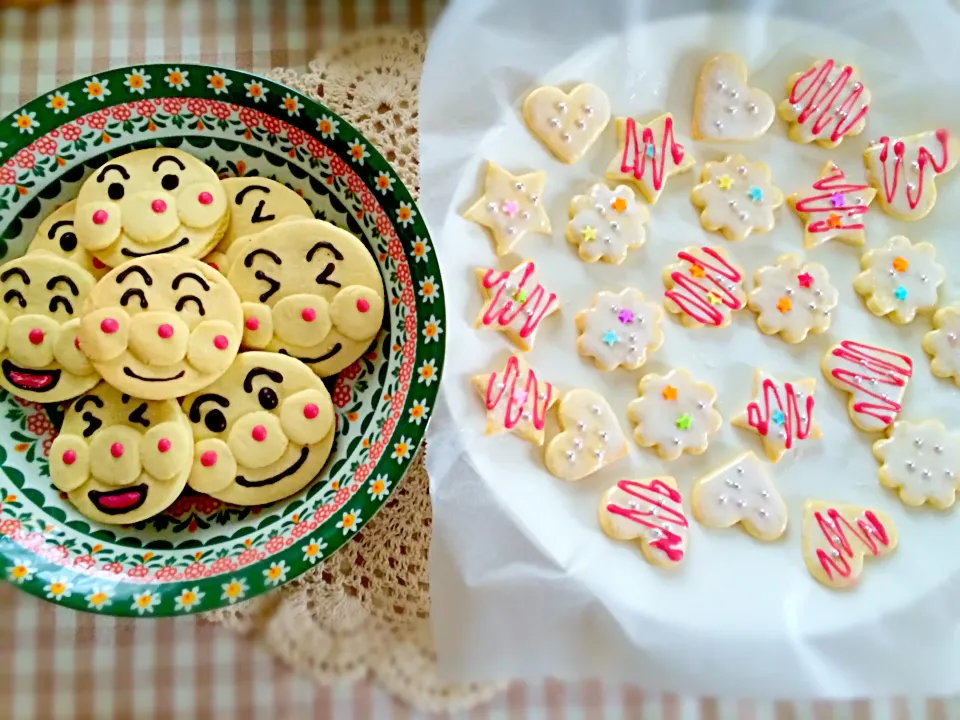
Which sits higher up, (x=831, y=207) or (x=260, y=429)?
(x=831, y=207)

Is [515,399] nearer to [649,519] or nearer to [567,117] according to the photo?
[649,519]

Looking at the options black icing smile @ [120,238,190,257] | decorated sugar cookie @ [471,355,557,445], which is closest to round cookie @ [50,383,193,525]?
black icing smile @ [120,238,190,257]

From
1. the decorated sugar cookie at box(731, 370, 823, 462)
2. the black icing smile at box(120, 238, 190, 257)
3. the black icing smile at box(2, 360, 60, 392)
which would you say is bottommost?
the decorated sugar cookie at box(731, 370, 823, 462)

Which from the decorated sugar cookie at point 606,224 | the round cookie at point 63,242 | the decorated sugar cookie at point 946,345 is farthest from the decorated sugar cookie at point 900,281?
the round cookie at point 63,242

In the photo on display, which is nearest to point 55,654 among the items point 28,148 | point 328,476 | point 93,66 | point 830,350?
point 328,476

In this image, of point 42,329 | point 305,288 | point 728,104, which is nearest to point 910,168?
point 728,104

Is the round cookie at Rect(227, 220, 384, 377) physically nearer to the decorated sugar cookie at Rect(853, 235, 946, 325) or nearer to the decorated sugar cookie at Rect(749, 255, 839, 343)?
the decorated sugar cookie at Rect(749, 255, 839, 343)

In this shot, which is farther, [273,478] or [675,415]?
[675,415]

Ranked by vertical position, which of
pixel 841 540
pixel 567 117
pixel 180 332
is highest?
pixel 567 117
